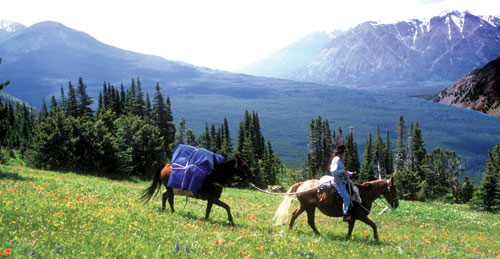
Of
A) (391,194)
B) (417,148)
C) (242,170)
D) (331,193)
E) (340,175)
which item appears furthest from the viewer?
(417,148)

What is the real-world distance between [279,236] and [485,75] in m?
12.2

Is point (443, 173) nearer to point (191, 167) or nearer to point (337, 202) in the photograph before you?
point (337, 202)

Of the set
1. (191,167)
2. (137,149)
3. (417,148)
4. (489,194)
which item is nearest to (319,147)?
(417,148)

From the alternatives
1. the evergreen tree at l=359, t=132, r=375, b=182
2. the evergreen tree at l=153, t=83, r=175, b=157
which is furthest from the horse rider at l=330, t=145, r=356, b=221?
the evergreen tree at l=359, t=132, r=375, b=182

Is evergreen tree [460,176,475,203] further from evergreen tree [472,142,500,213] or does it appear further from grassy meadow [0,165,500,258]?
grassy meadow [0,165,500,258]

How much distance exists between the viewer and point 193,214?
13.3 meters

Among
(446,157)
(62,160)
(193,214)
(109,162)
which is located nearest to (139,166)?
(109,162)

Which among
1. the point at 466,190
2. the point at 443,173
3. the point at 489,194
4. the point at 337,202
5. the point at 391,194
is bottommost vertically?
the point at 466,190

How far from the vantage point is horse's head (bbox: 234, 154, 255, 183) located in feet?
40.3

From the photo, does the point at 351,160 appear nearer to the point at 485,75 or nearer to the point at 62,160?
the point at 62,160

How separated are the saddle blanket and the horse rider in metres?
4.35

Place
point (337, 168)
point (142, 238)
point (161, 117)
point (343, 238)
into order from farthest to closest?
point (161, 117), point (343, 238), point (337, 168), point (142, 238)

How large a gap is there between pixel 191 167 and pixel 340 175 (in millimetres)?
5607

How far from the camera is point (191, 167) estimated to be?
494 inches
